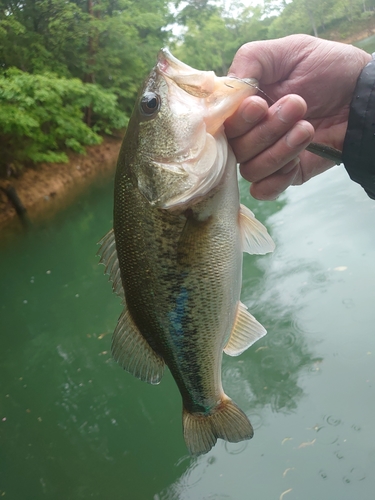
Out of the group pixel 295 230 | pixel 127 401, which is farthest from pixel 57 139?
pixel 127 401

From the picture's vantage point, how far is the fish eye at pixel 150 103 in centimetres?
153

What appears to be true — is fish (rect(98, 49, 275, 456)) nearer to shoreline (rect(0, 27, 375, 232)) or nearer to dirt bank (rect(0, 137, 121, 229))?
shoreline (rect(0, 27, 375, 232))

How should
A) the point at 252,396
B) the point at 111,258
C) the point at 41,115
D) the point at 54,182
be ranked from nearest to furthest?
1. the point at 111,258
2. the point at 252,396
3. the point at 41,115
4. the point at 54,182

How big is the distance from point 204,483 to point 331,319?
1.73 meters

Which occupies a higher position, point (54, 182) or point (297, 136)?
point (297, 136)

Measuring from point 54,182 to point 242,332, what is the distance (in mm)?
14377

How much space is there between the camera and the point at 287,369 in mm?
3352

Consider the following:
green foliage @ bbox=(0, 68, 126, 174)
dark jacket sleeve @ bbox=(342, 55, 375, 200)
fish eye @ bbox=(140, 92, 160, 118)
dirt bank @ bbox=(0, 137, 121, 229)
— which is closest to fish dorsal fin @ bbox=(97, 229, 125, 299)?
fish eye @ bbox=(140, 92, 160, 118)

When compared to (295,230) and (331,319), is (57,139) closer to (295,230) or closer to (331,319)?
(295,230)

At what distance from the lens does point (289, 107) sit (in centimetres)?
148

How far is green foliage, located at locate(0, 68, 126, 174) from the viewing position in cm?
1115

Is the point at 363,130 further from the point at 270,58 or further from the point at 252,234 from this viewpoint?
the point at 252,234

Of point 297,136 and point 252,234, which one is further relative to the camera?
point 252,234

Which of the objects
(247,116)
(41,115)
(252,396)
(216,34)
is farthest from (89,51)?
(247,116)
